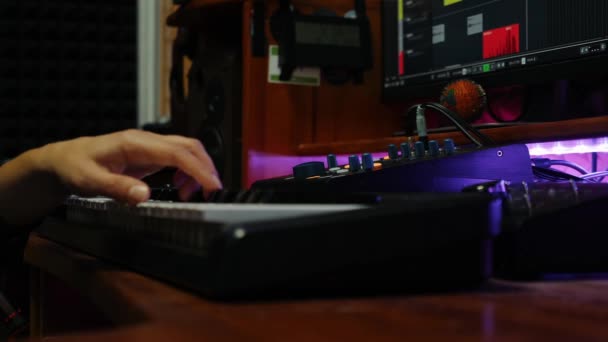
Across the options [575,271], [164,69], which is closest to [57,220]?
[575,271]

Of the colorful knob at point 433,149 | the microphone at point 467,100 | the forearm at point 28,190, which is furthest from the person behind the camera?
the microphone at point 467,100

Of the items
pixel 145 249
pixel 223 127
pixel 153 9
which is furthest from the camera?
pixel 153 9

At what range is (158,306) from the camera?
1.31 ft

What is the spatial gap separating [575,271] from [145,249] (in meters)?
0.35

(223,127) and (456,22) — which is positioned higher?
(456,22)

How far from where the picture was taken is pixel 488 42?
1315 millimetres

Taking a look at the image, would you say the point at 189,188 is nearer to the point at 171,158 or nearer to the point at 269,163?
the point at 171,158

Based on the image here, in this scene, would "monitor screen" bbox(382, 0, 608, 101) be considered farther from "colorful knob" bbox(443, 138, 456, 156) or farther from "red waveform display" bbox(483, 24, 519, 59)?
"colorful knob" bbox(443, 138, 456, 156)

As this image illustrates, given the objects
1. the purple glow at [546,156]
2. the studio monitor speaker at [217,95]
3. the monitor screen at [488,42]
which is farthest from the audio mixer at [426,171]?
the studio monitor speaker at [217,95]

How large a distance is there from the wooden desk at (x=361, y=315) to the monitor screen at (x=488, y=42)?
0.71 m

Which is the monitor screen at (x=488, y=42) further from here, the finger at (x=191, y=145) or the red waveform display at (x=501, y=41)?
the finger at (x=191, y=145)

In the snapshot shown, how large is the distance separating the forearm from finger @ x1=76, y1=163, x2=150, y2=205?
105 millimetres

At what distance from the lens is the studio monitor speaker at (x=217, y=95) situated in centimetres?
167

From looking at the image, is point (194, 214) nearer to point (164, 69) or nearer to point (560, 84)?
point (560, 84)
